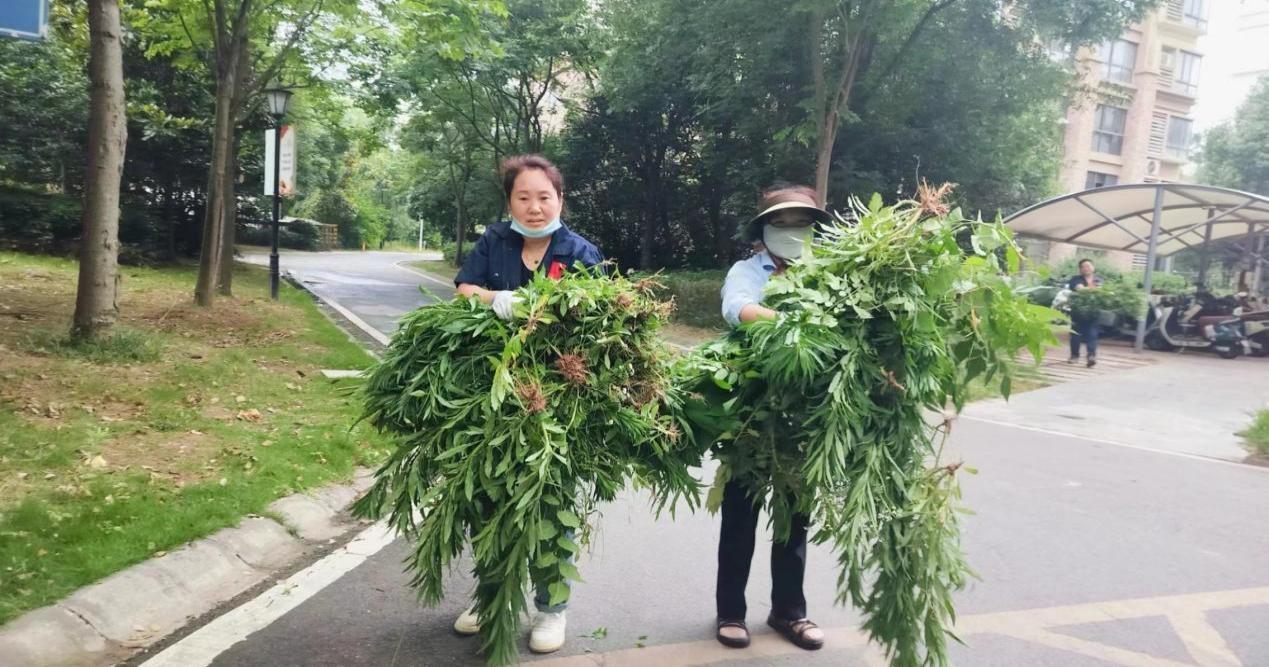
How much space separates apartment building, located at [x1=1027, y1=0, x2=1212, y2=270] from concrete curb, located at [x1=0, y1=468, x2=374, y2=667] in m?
31.9

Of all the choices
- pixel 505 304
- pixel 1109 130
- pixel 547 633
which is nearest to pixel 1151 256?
pixel 547 633

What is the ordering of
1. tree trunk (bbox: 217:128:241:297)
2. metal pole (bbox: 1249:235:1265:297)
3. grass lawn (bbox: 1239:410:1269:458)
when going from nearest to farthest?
grass lawn (bbox: 1239:410:1269:458), tree trunk (bbox: 217:128:241:297), metal pole (bbox: 1249:235:1265:297)

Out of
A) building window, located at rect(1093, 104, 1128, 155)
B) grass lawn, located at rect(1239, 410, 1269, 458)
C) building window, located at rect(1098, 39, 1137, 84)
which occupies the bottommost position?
grass lawn, located at rect(1239, 410, 1269, 458)

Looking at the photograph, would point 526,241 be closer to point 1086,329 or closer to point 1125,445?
point 1125,445

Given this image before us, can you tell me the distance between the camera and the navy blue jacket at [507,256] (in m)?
3.07

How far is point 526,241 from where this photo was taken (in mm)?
3135

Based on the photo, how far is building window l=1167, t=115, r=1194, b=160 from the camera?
3525 centimetres

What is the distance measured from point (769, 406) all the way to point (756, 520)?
67 centimetres

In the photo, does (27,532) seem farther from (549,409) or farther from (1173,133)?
(1173,133)

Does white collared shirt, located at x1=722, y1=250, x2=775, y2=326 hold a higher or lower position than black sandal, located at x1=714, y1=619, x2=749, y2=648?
higher

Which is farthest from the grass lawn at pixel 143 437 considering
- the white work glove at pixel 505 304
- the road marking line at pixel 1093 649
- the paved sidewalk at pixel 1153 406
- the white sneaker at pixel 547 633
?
the paved sidewalk at pixel 1153 406

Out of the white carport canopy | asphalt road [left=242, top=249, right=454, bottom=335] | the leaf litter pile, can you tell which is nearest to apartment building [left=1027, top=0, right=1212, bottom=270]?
the white carport canopy

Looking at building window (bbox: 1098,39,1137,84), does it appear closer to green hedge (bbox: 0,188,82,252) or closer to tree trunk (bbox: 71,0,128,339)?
green hedge (bbox: 0,188,82,252)

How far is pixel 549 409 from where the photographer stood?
2.45 m
